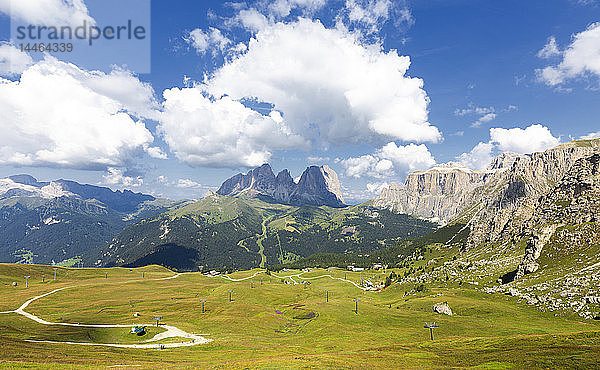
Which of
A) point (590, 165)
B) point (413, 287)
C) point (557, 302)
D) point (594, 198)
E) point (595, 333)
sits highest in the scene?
point (590, 165)

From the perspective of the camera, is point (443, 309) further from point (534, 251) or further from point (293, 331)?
point (534, 251)

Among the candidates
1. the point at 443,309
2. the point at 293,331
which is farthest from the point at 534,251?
the point at 293,331

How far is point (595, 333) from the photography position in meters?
61.4

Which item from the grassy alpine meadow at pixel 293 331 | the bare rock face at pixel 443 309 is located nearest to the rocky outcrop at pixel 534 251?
the grassy alpine meadow at pixel 293 331

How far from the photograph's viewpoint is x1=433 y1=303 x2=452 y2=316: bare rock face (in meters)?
119

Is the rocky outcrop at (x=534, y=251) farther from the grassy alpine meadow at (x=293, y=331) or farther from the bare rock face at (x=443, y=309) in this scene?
the bare rock face at (x=443, y=309)

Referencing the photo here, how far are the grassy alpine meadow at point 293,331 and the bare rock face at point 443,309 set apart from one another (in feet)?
15.0

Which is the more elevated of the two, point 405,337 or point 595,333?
point 595,333

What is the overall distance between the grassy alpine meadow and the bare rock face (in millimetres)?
4565

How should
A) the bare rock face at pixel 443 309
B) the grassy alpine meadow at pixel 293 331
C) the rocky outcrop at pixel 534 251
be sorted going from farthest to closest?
the rocky outcrop at pixel 534 251 → the bare rock face at pixel 443 309 → the grassy alpine meadow at pixel 293 331

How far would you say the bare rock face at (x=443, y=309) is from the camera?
118938mm

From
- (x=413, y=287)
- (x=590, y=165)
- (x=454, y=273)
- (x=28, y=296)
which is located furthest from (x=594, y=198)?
(x=28, y=296)

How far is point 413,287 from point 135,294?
582 ft

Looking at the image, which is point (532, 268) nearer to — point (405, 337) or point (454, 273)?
point (454, 273)
